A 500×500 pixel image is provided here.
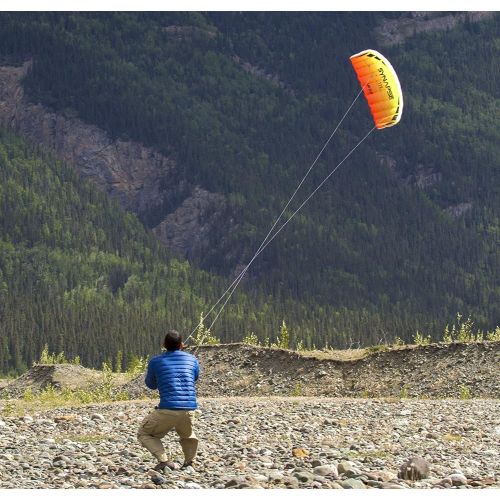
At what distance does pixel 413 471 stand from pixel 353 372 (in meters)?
26.8

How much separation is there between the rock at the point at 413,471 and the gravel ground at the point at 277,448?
0.13 meters

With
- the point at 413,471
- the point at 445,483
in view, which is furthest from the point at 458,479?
the point at 413,471

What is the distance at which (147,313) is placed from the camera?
6230 inches

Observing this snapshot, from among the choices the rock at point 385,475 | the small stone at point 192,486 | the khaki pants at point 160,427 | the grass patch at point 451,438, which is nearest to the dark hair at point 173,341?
the khaki pants at point 160,427

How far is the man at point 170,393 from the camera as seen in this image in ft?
67.3

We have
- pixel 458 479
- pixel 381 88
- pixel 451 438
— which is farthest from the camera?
pixel 381 88

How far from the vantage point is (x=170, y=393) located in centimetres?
2052

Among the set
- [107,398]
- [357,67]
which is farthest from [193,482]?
[107,398]

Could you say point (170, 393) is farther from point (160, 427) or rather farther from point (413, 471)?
point (413, 471)

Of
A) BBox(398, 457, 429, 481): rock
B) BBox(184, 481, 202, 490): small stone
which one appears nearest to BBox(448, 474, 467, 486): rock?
BBox(398, 457, 429, 481): rock

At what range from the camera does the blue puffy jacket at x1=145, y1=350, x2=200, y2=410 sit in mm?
20516

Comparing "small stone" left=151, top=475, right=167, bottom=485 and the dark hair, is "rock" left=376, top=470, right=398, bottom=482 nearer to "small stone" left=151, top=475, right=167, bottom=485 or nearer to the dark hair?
"small stone" left=151, top=475, right=167, bottom=485

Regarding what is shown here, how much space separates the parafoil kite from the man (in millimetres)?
15568

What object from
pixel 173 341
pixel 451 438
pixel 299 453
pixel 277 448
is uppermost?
pixel 173 341
